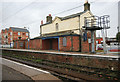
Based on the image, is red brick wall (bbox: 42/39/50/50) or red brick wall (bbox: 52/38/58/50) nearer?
red brick wall (bbox: 52/38/58/50)

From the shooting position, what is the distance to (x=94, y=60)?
823 cm

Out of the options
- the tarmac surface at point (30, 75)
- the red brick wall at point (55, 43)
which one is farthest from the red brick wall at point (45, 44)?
the tarmac surface at point (30, 75)

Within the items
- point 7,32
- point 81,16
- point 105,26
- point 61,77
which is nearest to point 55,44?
point 81,16

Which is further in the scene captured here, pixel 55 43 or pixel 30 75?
pixel 55 43

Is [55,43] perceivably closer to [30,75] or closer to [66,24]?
[66,24]

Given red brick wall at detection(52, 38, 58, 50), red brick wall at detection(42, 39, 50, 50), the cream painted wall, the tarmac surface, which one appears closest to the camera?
the tarmac surface

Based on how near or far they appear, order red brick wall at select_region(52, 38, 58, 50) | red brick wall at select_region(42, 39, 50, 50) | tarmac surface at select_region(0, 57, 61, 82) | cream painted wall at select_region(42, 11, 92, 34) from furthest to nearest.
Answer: red brick wall at select_region(42, 39, 50, 50)
red brick wall at select_region(52, 38, 58, 50)
cream painted wall at select_region(42, 11, 92, 34)
tarmac surface at select_region(0, 57, 61, 82)

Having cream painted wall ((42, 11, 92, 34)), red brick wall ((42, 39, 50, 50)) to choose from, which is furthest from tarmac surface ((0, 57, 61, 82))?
red brick wall ((42, 39, 50, 50))

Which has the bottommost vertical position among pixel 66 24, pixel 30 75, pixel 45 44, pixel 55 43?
pixel 30 75

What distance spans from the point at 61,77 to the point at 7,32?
184 feet

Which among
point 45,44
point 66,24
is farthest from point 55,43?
point 66,24

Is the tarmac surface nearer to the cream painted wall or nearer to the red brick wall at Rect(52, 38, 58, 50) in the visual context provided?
the cream painted wall

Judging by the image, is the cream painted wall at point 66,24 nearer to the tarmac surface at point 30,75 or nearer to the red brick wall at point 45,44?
the red brick wall at point 45,44

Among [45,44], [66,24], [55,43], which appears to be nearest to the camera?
[66,24]
